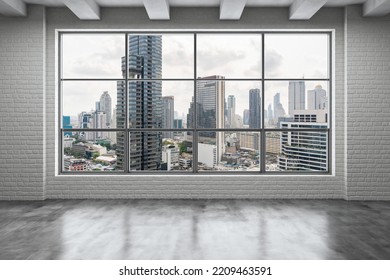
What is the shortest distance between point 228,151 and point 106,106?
225 cm

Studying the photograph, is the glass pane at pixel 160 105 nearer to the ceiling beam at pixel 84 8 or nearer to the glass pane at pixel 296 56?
the ceiling beam at pixel 84 8

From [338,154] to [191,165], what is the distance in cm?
249

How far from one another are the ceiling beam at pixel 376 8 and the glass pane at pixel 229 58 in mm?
1716

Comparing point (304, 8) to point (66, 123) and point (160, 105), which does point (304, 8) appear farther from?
point (66, 123)

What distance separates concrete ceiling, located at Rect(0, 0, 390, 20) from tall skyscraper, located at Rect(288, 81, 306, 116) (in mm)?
1089

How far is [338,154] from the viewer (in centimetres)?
550

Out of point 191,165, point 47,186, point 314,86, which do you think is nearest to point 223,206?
point 191,165

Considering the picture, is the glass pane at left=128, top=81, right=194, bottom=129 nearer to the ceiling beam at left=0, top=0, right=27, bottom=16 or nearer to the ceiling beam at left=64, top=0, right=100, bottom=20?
the ceiling beam at left=64, top=0, right=100, bottom=20

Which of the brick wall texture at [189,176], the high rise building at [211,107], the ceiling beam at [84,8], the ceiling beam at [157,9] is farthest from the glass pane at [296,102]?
the ceiling beam at [84,8]

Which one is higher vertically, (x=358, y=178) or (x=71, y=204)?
(x=358, y=178)

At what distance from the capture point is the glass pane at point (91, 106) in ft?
18.5
